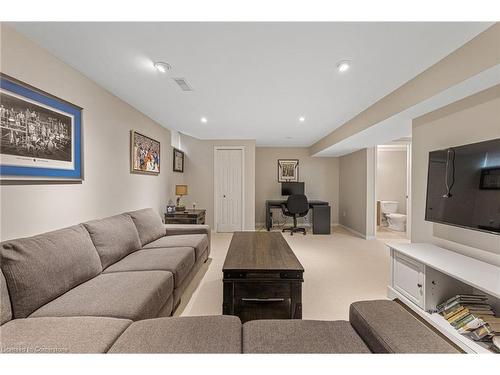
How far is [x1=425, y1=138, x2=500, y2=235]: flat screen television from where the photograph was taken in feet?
5.28

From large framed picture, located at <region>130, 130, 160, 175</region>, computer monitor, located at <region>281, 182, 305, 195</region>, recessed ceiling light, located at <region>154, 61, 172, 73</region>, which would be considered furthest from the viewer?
computer monitor, located at <region>281, 182, 305, 195</region>

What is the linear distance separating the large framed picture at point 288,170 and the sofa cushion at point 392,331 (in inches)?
206

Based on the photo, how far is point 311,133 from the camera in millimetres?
4523

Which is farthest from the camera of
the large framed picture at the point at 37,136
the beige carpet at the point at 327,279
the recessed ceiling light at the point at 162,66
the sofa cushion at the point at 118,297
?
the beige carpet at the point at 327,279

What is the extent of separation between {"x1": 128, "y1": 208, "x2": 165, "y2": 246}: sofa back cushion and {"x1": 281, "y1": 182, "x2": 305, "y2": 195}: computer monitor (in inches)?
146

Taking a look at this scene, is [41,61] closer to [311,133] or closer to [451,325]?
[451,325]

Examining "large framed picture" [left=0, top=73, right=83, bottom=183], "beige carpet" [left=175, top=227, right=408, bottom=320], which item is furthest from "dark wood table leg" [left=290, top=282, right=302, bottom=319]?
"large framed picture" [left=0, top=73, right=83, bottom=183]

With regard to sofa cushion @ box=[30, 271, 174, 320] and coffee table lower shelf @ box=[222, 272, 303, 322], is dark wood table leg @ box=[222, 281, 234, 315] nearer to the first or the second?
coffee table lower shelf @ box=[222, 272, 303, 322]

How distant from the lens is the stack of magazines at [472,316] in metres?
1.48

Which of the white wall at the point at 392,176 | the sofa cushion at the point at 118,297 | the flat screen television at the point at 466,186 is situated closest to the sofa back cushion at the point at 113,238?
the sofa cushion at the point at 118,297

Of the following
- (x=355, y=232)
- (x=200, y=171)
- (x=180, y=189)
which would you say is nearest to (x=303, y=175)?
(x=355, y=232)

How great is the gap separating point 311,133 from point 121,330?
435 cm

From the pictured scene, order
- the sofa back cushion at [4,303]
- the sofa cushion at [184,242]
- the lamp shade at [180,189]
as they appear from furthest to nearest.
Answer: the lamp shade at [180,189] < the sofa cushion at [184,242] < the sofa back cushion at [4,303]

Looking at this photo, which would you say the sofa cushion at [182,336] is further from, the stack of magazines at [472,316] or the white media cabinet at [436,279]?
the stack of magazines at [472,316]
